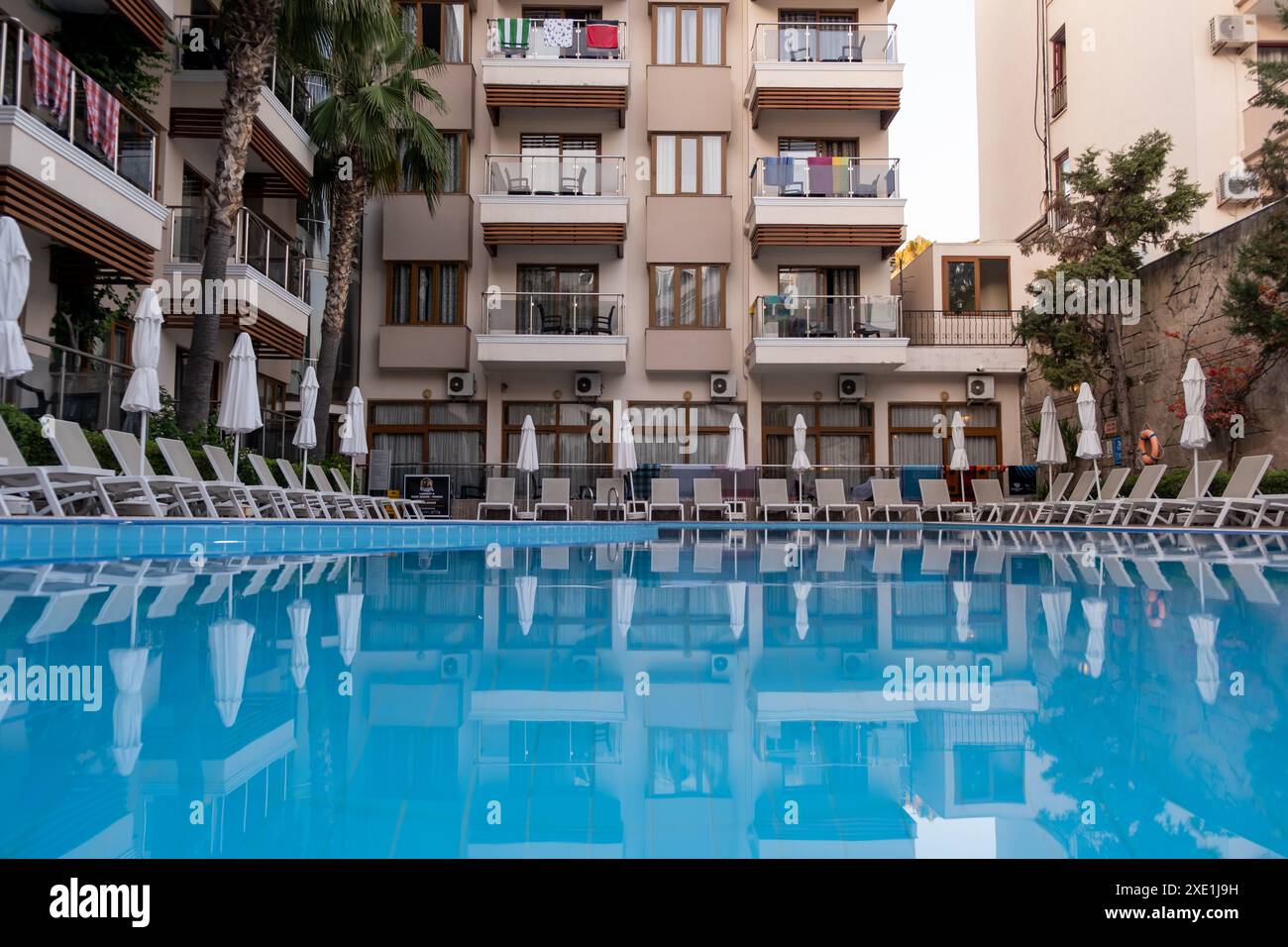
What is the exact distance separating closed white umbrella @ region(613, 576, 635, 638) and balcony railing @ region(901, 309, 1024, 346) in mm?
16330

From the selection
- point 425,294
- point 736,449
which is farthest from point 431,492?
point 736,449

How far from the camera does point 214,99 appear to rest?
15.5 meters

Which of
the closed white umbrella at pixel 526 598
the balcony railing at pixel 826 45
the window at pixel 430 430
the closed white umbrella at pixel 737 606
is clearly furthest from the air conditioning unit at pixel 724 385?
the closed white umbrella at pixel 737 606

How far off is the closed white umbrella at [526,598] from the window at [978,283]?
17.6m

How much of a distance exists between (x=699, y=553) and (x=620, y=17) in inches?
621

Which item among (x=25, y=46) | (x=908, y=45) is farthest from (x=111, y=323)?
(x=908, y=45)

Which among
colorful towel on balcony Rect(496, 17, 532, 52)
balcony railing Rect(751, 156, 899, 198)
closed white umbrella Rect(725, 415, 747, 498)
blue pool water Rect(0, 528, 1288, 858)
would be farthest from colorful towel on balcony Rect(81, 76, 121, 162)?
balcony railing Rect(751, 156, 899, 198)

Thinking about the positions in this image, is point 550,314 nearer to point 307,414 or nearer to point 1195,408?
point 307,414

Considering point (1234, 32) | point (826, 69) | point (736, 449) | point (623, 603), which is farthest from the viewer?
point (826, 69)

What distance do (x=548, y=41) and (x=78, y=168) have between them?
12.0 metres

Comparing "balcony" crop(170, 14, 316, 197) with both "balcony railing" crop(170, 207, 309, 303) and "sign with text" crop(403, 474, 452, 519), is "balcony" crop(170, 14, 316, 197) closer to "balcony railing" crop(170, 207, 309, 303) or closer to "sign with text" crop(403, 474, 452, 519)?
"balcony railing" crop(170, 207, 309, 303)

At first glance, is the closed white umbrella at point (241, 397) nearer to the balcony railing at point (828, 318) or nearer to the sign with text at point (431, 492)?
the sign with text at point (431, 492)

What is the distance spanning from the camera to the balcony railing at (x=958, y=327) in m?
22.7
